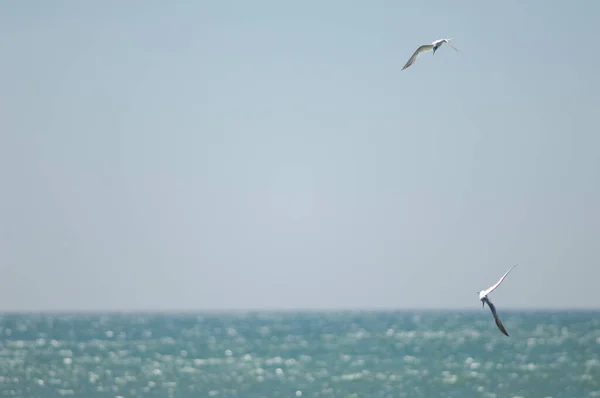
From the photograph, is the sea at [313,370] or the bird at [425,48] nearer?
the bird at [425,48]

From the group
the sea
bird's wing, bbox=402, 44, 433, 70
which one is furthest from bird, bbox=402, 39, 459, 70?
the sea

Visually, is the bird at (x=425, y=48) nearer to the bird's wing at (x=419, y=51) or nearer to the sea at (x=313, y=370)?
the bird's wing at (x=419, y=51)

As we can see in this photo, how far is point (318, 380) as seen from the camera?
4100 cm

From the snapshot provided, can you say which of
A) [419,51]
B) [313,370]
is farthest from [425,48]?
[313,370]

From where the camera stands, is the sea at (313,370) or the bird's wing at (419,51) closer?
the bird's wing at (419,51)

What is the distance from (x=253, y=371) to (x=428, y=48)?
33.9m

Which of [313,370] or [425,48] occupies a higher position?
[425,48]

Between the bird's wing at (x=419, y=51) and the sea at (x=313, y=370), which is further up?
the bird's wing at (x=419, y=51)

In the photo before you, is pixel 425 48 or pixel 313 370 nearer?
pixel 425 48

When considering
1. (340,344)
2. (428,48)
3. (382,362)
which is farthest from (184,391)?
(340,344)

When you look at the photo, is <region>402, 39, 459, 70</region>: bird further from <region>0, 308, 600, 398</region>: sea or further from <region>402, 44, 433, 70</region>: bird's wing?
<region>0, 308, 600, 398</region>: sea

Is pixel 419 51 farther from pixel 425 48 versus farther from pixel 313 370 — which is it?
pixel 313 370

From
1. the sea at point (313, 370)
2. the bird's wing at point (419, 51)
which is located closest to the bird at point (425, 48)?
the bird's wing at point (419, 51)

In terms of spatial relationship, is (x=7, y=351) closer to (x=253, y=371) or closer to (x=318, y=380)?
(x=253, y=371)
